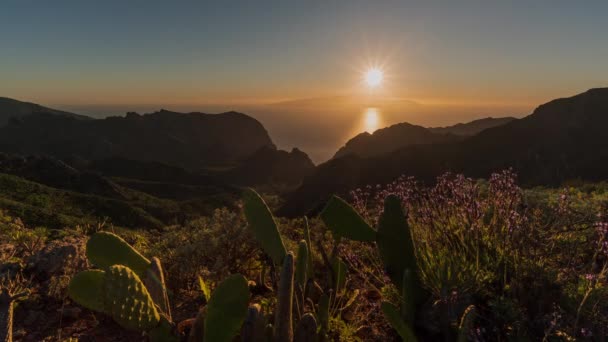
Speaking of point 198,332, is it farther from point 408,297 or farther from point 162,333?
point 408,297

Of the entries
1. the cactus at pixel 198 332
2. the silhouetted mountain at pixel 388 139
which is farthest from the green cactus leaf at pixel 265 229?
the silhouetted mountain at pixel 388 139

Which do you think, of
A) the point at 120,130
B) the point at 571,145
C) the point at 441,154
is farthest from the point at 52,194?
the point at 120,130

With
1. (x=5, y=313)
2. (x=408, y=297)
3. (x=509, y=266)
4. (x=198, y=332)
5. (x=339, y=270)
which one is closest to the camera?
(x=5, y=313)

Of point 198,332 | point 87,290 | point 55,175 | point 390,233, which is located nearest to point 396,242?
point 390,233

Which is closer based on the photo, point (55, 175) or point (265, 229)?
point (265, 229)

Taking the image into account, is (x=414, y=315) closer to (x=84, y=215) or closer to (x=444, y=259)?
(x=444, y=259)

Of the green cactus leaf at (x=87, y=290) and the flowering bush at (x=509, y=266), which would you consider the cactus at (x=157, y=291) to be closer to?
the green cactus leaf at (x=87, y=290)
